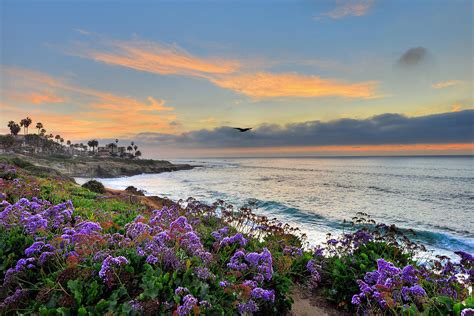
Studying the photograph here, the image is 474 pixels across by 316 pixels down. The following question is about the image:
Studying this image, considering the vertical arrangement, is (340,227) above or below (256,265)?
below

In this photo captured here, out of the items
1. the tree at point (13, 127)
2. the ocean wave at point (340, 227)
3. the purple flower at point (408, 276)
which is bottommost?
the ocean wave at point (340, 227)

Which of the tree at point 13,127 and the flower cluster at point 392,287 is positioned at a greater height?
the tree at point 13,127

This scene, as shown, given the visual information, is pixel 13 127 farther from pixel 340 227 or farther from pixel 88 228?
pixel 88 228

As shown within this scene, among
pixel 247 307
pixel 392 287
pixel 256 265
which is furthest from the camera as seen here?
pixel 256 265

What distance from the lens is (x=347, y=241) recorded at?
6.75m

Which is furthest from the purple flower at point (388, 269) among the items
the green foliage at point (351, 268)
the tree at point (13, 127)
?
the tree at point (13, 127)

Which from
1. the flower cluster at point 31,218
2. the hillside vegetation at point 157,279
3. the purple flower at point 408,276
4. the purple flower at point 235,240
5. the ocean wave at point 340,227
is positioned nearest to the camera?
the hillside vegetation at point 157,279

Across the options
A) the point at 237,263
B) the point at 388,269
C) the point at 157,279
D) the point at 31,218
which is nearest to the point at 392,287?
the point at 388,269

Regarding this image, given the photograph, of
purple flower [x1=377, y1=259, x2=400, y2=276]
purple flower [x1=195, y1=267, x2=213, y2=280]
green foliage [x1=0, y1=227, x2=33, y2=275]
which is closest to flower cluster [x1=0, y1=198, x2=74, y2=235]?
green foliage [x1=0, y1=227, x2=33, y2=275]

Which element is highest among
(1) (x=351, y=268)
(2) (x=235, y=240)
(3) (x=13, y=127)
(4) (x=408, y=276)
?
(3) (x=13, y=127)

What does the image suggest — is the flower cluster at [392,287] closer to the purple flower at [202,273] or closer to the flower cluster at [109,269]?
the purple flower at [202,273]

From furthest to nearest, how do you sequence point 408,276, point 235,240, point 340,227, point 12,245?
1. point 340,227
2. point 235,240
3. point 12,245
4. point 408,276

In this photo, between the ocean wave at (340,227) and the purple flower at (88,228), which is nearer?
the purple flower at (88,228)

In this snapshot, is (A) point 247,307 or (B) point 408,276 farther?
(B) point 408,276
